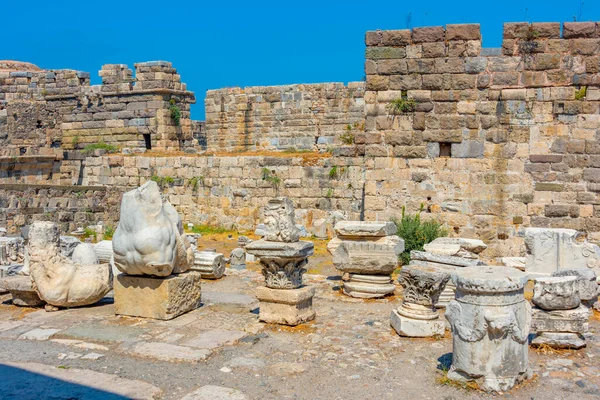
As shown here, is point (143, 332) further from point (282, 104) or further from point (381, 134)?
point (282, 104)

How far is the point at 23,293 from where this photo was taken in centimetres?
791

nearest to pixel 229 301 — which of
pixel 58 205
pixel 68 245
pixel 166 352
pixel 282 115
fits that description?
pixel 166 352

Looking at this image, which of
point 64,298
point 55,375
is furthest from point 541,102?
point 55,375

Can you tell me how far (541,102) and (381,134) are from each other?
275 centimetres

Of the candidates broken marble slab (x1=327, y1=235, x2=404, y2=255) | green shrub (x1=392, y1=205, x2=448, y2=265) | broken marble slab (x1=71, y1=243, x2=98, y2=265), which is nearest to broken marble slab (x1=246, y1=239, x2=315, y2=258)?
broken marble slab (x1=327, y1=235, x2=404, y2=255)

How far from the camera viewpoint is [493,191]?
440 inches

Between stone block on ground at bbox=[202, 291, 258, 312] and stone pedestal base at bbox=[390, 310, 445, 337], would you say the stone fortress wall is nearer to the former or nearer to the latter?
stone block on ground at bbox=[202, 291, 258, 312]

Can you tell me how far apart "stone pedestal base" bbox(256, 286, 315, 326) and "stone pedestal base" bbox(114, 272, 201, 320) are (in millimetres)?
933

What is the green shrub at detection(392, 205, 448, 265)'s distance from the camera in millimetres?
10766

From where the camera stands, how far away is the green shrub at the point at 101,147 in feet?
59.1

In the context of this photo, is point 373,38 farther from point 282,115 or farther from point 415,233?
point 282,115

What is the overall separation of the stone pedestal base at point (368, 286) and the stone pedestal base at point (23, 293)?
391 cm

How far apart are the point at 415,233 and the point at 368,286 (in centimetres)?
268

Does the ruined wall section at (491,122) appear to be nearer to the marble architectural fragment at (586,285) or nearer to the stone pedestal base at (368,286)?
the stone pedestal base at (368,286)
